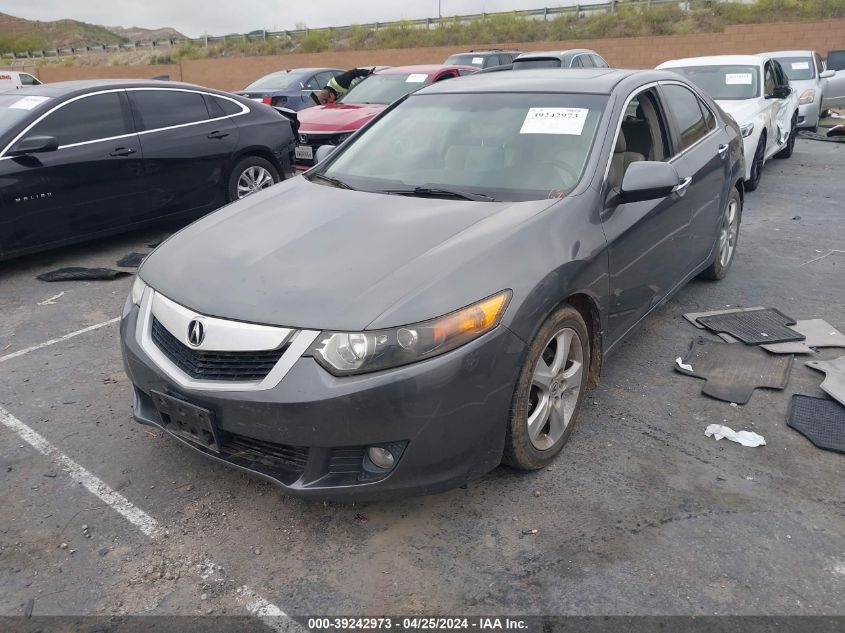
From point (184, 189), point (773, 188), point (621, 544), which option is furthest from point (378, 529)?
point (773, 188)

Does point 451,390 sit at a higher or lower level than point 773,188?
higher

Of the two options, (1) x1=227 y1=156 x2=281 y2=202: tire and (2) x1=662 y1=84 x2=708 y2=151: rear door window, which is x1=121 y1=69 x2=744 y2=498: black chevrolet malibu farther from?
(1) x1=227 y1=156 x2=281 y2=202: tire

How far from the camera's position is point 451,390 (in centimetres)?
237

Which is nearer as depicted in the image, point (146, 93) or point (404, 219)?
point (404, 219)

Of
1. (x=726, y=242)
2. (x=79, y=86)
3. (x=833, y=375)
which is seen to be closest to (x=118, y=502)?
(x=833, y=375)

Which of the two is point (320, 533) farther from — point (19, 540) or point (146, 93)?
point (146, 93)

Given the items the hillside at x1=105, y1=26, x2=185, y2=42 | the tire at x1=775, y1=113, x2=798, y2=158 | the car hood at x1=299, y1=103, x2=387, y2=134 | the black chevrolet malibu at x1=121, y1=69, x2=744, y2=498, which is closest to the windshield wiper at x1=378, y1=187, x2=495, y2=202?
the black chevrolet malibu at x1=121, y1=69, x2=744, y2=498

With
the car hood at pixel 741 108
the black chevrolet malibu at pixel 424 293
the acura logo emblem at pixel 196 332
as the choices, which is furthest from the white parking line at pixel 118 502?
the car hood at pixel 741 108

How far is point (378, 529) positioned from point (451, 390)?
2.30 ft

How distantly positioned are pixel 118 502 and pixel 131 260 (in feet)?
12.2

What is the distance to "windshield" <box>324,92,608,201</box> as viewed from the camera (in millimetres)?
3273

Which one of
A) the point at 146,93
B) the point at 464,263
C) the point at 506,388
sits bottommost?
the point at 506,388

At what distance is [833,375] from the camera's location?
370cm

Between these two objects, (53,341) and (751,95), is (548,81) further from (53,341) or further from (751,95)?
(751,95)
